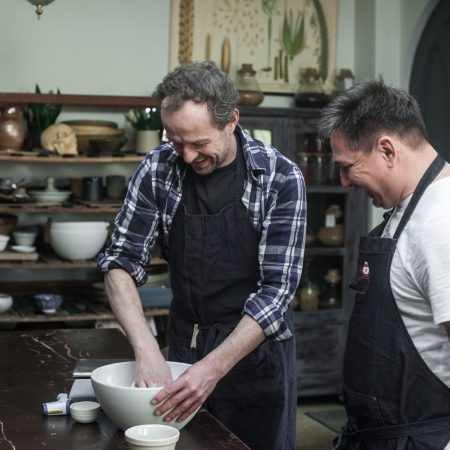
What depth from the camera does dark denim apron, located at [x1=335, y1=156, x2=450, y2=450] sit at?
1.80m

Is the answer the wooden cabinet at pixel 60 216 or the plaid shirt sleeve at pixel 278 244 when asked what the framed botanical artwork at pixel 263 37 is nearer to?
the wooden cabinet at pixel 60 216

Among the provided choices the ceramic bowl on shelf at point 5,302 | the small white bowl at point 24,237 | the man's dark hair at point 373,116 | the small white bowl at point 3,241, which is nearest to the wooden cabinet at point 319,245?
the small white bowl at point 24,237

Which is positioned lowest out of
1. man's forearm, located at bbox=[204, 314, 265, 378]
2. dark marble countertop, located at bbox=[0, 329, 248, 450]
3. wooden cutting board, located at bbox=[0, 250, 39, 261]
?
dark marble countertop, located at bbox=[0, 329, 248, 450]

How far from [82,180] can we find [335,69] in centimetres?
198

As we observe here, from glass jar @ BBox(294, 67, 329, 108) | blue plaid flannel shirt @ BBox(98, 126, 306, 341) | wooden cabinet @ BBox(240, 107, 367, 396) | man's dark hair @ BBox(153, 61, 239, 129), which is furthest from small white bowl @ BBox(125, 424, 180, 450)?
glass jar @ BBox(294, 67, 329, 108)

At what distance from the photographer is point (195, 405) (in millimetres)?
1949

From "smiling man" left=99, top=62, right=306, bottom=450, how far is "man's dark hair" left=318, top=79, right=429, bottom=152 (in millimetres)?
515

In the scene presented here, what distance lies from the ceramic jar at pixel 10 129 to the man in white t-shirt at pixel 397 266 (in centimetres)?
309

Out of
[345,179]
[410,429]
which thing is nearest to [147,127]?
[345,179]

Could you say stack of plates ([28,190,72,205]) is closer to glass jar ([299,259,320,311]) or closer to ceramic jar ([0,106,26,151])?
ceramic jar ([0,106,26,151])

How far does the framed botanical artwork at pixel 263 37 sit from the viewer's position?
17.7ft

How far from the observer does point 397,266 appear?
1792 mm

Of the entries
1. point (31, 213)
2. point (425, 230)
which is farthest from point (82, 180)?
point (425, 230)

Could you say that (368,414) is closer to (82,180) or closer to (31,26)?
(82,180)
